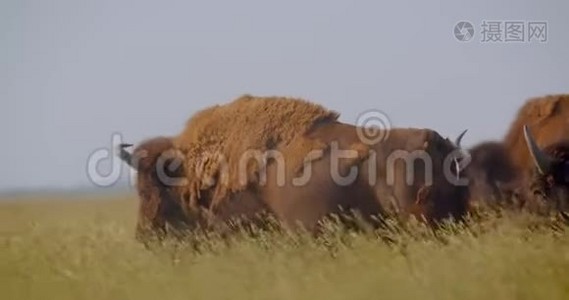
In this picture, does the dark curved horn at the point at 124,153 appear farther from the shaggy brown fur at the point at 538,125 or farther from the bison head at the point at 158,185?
the shaggy brown fur at the point at 538,125

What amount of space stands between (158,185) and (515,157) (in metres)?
0.74

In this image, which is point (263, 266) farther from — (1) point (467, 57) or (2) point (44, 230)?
(1) point (467, 57)

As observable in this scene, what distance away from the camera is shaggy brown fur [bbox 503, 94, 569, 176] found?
74.9 inches

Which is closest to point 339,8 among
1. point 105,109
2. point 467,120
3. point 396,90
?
point 396,90

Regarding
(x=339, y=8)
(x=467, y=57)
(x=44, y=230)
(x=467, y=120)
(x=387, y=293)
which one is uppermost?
(x=339, y=8)

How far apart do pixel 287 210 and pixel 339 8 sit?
438mm

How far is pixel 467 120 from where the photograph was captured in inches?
74.7

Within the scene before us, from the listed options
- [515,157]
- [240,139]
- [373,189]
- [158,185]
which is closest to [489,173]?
[515,157]

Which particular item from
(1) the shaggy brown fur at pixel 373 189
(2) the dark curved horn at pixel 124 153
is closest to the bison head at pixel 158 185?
(2) the dark curved horn at pixel 124 153

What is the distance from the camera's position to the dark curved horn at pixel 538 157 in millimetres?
1895

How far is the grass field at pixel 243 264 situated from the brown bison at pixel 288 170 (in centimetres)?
5

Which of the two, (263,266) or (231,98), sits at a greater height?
(231,98)

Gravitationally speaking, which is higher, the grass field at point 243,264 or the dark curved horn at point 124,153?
the dark curved horn at point 124,153

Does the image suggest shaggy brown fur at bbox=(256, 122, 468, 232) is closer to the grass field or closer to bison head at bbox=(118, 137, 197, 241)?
the grass field
